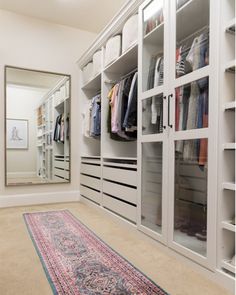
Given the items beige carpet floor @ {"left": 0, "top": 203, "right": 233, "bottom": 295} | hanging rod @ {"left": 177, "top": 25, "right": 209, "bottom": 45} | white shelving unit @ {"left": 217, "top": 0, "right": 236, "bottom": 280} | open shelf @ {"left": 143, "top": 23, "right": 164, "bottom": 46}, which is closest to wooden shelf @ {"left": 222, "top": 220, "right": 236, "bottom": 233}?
white shelving unit @ {"left": 217, "top": 0, "right": 236, "bottom": 280}

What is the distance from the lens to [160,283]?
4.48 feet

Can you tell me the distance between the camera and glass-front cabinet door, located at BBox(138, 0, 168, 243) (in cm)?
182

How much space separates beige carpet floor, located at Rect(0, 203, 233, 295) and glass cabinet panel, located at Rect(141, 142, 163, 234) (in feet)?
0.52

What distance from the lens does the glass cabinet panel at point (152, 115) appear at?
193 centimetres

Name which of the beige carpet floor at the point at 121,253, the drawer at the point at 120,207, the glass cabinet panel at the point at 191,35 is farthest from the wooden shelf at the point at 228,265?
the glass cabinet panel at the point at 191,35

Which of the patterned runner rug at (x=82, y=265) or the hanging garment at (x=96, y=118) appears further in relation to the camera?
the hanging garment at (x=96, y=118)

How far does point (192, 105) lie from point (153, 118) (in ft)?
1.37

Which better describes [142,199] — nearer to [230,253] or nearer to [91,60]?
[230,253]

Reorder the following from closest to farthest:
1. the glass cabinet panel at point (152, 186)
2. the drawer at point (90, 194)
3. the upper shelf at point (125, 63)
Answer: the glass cabinet panel at point (152, 186), the upper shelf at point (125, 63), the drawer at point (90, 194)

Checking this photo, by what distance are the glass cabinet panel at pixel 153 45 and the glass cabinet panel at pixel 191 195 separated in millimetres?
612

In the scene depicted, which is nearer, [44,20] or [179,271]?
[179,271]

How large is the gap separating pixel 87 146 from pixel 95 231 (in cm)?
167

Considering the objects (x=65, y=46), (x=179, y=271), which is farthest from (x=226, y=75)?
(x=65, y=46)

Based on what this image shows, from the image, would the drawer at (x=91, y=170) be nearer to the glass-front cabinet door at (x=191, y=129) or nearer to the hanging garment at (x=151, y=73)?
the hanging garment at (x=151, y=73)
